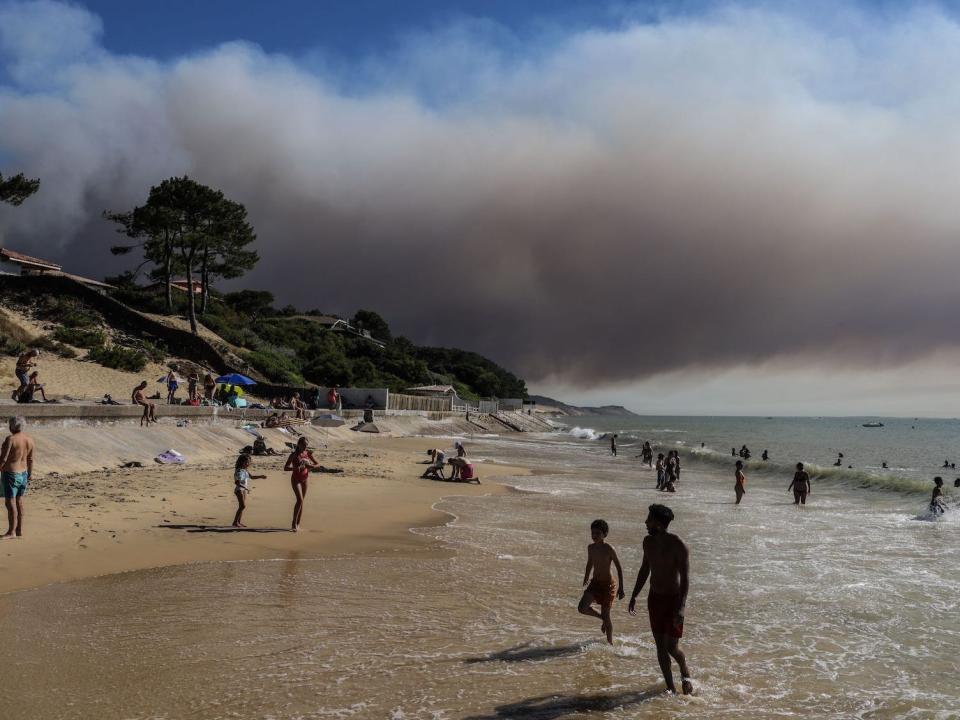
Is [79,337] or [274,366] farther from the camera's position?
[274,366]

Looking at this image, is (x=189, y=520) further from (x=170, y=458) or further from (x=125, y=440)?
(x=125, y=440)

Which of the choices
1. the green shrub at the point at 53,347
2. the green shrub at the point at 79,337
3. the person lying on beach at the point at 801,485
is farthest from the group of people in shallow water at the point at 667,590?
the green shrub at the point at 79,337

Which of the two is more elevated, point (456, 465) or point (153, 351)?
point (153, 351)

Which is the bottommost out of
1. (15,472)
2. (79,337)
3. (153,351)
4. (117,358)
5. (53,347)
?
(15,472)

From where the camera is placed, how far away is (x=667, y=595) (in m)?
6.27

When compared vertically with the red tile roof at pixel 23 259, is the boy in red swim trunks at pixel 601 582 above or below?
below

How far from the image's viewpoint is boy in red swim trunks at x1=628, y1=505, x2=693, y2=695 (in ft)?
20.3

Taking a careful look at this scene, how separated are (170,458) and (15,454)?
A: 1139cm

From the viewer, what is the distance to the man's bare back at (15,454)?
10.4m

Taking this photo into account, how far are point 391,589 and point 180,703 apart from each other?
151 inches

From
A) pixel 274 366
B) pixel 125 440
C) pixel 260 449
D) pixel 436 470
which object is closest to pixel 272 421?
pixel 260 449

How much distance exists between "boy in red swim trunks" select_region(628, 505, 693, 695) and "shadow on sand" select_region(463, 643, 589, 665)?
1.09 meters

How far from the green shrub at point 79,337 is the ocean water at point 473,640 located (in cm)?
4193

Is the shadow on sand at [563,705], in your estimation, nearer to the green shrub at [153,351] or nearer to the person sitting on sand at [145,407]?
the person sitting on sand at [145,407]
